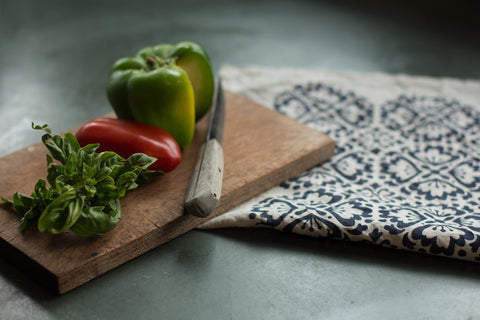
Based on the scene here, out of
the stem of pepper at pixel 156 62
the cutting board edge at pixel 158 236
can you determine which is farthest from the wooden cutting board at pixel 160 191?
the stem of pepper at pixel 156 62

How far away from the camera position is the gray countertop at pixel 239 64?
0.82m

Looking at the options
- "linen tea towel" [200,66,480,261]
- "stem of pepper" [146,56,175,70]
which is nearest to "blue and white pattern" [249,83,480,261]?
"linen tea towel" [200,66,480,261]

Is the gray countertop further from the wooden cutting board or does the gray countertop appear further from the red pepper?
the red pepper

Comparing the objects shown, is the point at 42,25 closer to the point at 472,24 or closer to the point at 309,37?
the point at 309,37

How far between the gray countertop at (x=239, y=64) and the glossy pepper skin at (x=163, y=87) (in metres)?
0.28

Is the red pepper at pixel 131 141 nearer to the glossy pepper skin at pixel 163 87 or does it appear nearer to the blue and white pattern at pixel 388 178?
the glossy pepper skin at pixel 163 87

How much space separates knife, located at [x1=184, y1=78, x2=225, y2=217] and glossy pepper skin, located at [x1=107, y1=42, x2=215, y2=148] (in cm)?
6

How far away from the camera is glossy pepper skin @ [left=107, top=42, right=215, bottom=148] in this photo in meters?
1.10

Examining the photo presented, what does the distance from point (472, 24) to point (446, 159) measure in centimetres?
124

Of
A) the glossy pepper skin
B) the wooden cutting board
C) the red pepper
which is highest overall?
the glossy pepper skin

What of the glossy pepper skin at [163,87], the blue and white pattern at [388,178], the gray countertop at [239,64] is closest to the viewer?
the gray countertop at [239,64]

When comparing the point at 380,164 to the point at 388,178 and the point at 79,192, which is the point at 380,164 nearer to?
the point at 388,178

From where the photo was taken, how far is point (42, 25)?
82.4 inches

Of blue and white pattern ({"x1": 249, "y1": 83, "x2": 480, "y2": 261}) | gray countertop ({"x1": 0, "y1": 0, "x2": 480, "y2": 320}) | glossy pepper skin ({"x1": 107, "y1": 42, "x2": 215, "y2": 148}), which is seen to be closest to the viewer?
gray countertop ({"x1": 0, "y1": 0, "x2": 480, "y2": 320})
